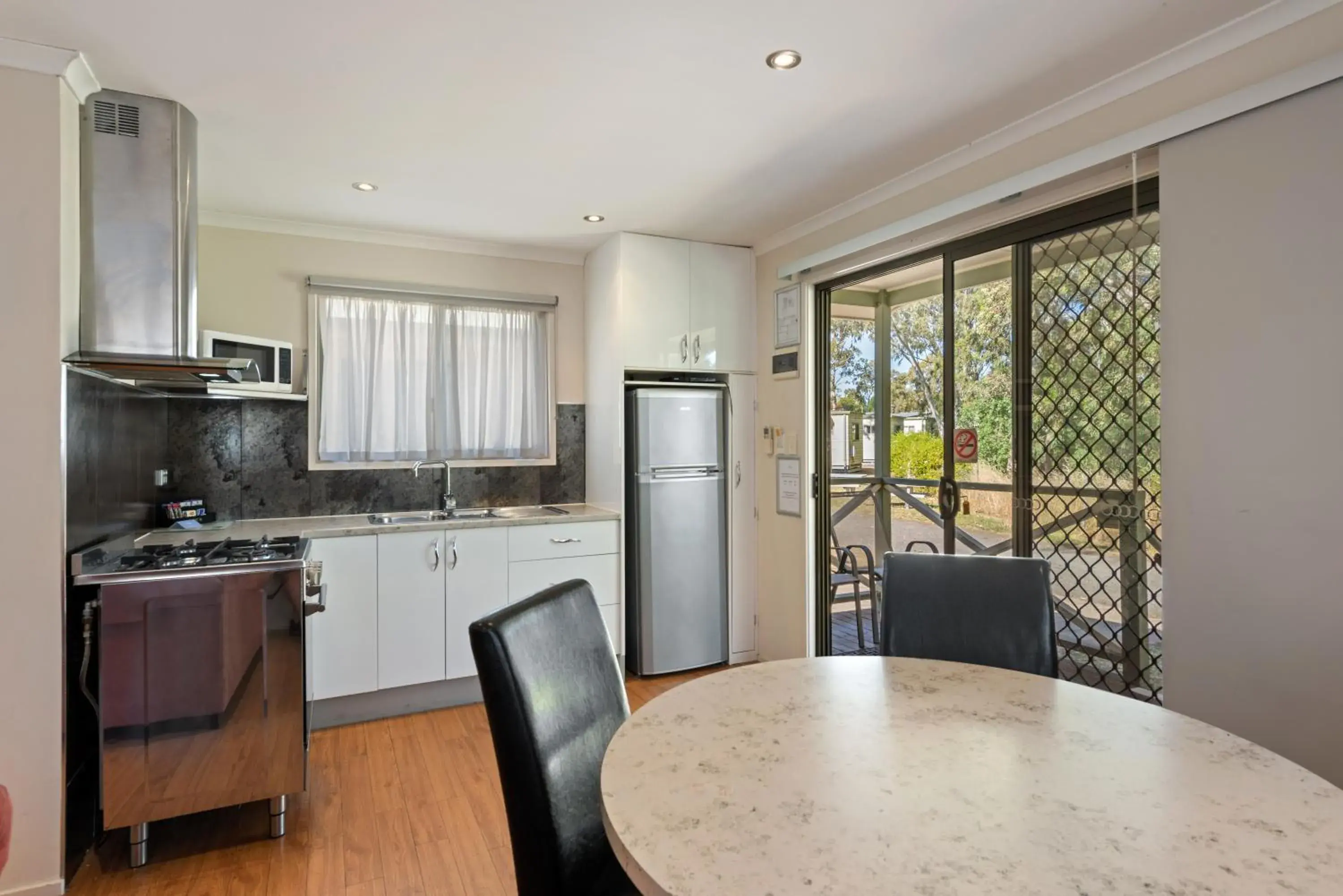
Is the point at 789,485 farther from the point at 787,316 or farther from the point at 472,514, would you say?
the point at 472,514

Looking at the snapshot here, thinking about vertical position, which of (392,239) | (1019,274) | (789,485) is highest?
(392,239)

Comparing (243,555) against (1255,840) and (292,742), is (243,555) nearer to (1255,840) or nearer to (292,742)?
(292,742)

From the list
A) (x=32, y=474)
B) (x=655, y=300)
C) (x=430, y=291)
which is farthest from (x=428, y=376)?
(x=32, y=474)

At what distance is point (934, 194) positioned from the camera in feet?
9.58

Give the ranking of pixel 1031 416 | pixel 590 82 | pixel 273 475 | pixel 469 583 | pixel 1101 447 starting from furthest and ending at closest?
pixel 273 475 < pixel 469 583 < pixel 1031 416 < pixel 1101 447 < pixel 590 82

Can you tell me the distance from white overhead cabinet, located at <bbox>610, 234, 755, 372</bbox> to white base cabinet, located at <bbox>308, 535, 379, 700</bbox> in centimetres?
167

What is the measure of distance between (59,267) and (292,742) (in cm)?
166

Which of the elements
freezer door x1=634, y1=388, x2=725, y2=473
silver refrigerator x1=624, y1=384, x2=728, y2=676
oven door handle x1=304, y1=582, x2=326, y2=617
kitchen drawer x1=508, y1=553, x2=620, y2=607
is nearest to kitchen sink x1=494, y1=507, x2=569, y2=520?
kitchen drawer x1=508, y1=553, x2=620, y2=607

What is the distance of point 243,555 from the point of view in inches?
94.6

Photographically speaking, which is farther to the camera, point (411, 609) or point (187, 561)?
point (411, 609)

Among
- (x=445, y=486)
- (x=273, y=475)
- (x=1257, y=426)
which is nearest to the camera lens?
(x=1257, y=426)

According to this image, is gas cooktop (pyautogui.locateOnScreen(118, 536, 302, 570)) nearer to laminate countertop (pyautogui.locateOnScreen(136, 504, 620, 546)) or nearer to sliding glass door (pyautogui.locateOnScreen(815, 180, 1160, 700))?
laminate countertop (pyautogui.locateOnScreen(136, 504, 620, 546))

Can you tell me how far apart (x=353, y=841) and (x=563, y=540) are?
5.47 feet

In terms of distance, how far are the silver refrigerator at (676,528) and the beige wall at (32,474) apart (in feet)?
7.97
